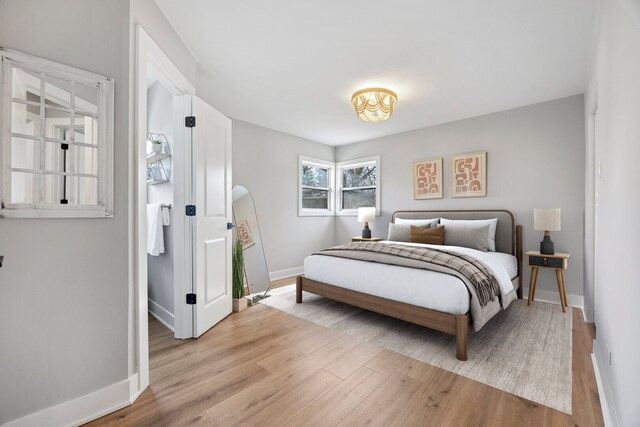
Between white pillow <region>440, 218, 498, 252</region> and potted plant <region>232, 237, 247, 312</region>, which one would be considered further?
white pillow <region>440, 218, 498, 252</region>

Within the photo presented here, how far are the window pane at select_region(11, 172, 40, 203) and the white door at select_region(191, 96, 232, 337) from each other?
3.92ft

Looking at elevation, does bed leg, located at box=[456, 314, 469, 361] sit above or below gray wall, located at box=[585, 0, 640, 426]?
below

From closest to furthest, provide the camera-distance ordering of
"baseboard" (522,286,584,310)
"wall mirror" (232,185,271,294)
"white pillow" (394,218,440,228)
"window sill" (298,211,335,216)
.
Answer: "baseboard" (522,286,584,310) < "wall mirror" (232,185,271,294) < "white pillow" (394,218,440,228) < "window sill" (298,211,335,216)

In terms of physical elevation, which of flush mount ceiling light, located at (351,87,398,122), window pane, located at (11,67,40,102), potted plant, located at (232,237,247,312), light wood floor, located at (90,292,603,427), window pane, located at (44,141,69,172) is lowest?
A: light wood floor, located at (90,292,603,427)

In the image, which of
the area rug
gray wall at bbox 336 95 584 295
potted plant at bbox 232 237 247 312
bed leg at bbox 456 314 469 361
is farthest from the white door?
gray wall at bbox 336 95 584 295

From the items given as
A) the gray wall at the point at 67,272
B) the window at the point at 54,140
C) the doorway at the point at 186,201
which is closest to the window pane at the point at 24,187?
the window at the point at 54,140

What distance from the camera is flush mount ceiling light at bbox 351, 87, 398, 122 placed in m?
3.14

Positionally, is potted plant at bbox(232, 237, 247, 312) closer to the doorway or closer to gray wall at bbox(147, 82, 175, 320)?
the doorway

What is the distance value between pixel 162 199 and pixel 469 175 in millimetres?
4027

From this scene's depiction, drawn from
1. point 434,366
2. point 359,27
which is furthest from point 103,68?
point 434,366

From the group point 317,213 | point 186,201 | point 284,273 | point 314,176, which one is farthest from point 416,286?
point 314,176

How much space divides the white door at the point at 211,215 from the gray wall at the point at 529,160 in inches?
124

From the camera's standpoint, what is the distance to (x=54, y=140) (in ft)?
4.75

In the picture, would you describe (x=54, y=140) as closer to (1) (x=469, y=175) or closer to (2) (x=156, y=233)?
(2) (x=156, y=233)
